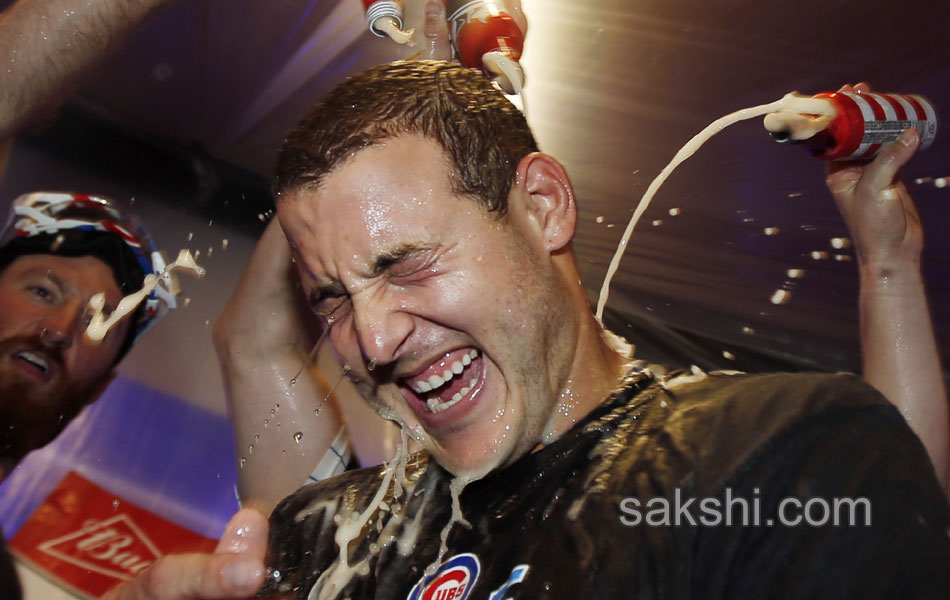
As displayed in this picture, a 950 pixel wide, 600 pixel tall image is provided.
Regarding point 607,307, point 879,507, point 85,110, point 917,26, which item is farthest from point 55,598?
point 917,26

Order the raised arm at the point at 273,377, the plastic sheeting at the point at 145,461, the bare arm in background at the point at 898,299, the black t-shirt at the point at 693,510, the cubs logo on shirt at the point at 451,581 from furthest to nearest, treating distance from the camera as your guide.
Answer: the plastic sheeting at the point at 145,461
the raised arm at the point at 273,377
the bare arm in background at the point at 898,299
the cubs logo on shirt at the point at 451,581
the black t-shirt at the point at 693,510

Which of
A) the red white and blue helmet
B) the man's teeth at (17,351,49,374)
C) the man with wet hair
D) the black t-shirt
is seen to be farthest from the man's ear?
the man's teeth at (17,351,49,374)

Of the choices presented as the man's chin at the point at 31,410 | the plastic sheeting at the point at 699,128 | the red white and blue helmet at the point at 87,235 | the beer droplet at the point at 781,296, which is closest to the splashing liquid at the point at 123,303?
the red white and blue helmet at the point at 87,235

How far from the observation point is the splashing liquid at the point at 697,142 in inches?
37.8

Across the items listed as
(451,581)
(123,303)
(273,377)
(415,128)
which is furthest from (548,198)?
(123,303)

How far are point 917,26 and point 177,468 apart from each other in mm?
1882

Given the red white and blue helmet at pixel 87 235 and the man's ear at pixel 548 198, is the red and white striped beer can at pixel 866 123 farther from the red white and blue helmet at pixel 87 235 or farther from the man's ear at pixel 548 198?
the red white and blue helmet at pixel 87 235

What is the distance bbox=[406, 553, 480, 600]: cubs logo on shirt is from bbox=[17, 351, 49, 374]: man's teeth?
1.35 metres

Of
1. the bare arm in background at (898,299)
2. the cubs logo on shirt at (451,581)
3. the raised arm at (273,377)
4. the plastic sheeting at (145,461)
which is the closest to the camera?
the cubs logo on shirt at (451,581)

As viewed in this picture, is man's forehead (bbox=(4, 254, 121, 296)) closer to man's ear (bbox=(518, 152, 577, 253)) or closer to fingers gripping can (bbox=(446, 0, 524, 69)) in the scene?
fingers gripping can (bbox=(446, 0, 524, 69))

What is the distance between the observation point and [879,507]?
27.9 inches

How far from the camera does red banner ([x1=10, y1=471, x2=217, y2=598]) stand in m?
1.94

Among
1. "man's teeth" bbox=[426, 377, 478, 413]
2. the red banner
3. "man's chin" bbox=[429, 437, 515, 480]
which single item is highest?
"man's teeth" bbox=[426, 377, 478, 413]

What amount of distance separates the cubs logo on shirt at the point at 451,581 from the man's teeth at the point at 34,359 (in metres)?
1.35
